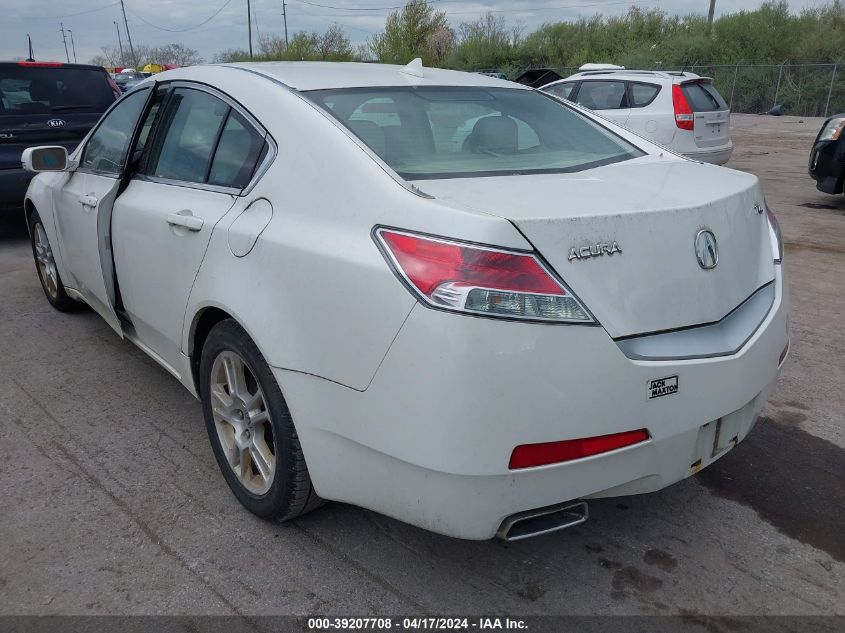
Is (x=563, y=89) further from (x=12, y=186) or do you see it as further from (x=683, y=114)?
(x=12, y=186)

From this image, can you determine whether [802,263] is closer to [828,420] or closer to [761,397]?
[828,420]

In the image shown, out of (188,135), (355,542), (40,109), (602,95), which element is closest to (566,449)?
(355,542)

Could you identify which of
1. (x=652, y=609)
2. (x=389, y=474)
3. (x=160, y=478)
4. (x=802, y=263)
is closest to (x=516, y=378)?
(x=389, y=474)

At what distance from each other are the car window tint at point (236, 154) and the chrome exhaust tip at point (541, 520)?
1.51 meters

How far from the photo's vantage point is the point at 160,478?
3.08m

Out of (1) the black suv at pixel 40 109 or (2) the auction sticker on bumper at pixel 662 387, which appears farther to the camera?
(1) the black suv at pixel 40 109

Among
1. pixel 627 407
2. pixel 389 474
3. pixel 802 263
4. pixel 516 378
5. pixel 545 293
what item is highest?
pixel 545 293

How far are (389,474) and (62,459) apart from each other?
187 centimetres

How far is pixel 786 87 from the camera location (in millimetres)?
30156

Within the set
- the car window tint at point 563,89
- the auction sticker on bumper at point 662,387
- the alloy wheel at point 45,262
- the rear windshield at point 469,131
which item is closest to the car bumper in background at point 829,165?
A: the car window tint at point 563,89

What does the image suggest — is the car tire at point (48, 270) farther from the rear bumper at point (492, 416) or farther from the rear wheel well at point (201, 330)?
the rear bumper at point (492, 416)

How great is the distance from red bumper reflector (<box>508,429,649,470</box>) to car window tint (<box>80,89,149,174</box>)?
2651 mm

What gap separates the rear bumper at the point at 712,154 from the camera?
1024cm

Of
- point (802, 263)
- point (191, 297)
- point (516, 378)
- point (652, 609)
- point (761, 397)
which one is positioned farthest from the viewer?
point (802, 263)
